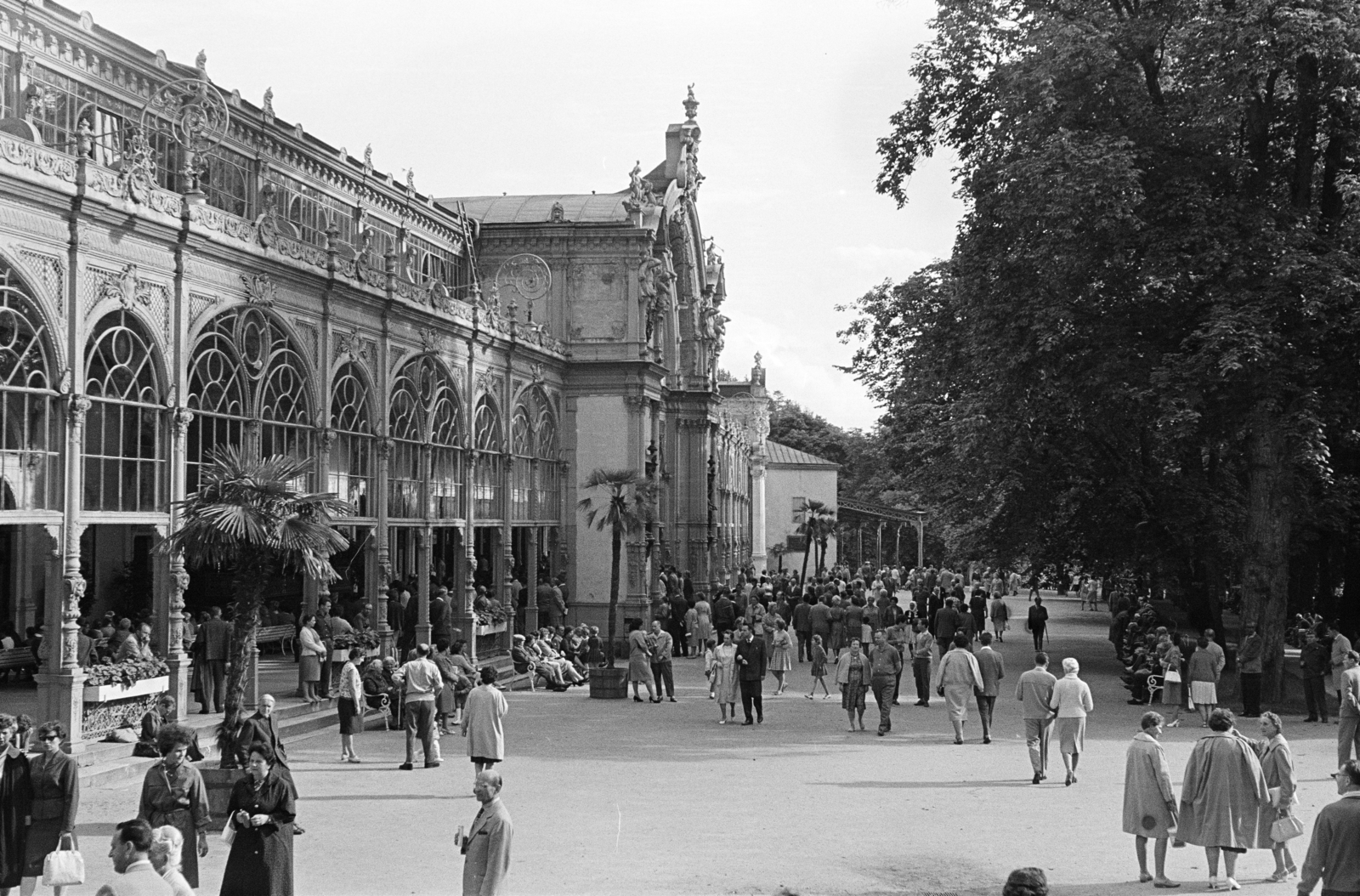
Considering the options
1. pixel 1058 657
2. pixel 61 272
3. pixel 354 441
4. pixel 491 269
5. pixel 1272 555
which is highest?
pixel 491 269

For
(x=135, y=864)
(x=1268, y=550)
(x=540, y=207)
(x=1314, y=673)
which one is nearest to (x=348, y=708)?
(x=135, y=864)

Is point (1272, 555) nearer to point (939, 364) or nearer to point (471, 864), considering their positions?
point (939, 364)

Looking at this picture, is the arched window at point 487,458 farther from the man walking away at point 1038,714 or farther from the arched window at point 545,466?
the man walking away at point 1038,714

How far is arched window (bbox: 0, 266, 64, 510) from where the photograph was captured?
56.4 feet

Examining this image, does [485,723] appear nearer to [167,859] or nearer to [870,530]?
[167,859]

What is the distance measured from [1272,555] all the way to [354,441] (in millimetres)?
16719

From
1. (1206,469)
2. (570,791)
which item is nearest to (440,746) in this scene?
(570,791)

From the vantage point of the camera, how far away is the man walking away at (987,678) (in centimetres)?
2111

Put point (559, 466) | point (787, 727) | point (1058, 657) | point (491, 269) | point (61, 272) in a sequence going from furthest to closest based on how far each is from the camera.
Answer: point (491, 269) < point (559, 466) < point (1058, 657) < point (787, 727) < point (61, 272)

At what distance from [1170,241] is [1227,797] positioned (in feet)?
47.0

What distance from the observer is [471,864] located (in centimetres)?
931

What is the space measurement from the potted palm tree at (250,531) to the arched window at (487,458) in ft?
51.6

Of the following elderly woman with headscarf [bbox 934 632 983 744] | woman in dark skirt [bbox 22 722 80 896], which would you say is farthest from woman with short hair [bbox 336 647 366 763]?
elderly woman with headscarf [bbox 934 632 983 744]

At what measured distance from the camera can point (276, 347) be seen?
23562 millimetres
